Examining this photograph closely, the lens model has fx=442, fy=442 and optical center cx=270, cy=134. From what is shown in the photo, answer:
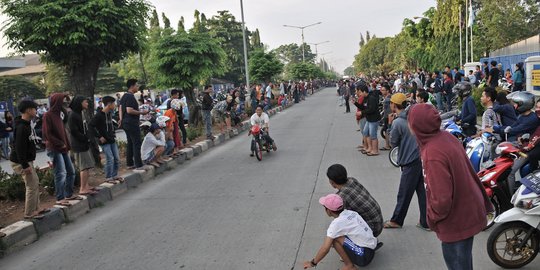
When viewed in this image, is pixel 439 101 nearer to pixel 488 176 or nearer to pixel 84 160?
pixel 488 176

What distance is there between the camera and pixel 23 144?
623 cm

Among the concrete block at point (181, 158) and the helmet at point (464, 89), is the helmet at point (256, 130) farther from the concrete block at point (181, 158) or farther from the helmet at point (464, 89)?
the helmet at point (464, 89)

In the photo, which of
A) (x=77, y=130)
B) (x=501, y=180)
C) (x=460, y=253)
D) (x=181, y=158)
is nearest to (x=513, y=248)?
(x=501, y=180)

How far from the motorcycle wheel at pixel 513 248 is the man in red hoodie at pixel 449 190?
1.42 m

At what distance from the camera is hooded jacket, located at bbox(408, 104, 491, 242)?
2875mm

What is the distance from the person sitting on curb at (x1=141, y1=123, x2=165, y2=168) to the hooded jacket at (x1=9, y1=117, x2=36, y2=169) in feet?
11.4

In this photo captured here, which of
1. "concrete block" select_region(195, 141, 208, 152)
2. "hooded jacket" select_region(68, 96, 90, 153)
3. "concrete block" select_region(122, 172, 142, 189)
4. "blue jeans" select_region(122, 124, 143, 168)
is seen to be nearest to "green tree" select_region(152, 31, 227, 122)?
"concrete block" select_region(195, 141, 208, 152)

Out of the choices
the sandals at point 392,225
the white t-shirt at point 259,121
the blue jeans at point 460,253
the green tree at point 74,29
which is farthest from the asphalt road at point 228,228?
the green tree at point 74,29

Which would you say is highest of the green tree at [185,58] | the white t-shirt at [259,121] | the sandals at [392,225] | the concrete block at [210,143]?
the green tree at [185,58]

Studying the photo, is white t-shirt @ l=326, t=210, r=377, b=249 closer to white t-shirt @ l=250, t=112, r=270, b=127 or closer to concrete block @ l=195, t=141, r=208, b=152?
white t-shirt @ l=250, t=112, r=270, b=127

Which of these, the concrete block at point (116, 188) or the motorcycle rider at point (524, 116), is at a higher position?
the motorcycle rider at point (524, 116)

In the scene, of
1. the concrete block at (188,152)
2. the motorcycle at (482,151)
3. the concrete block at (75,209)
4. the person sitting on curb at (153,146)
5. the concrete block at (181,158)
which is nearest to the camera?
the motorcycle at (482,151)

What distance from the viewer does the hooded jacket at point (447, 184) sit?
2875 millimetres

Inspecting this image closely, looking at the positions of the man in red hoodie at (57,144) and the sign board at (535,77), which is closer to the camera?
the man in red hoodie at (57,144)
